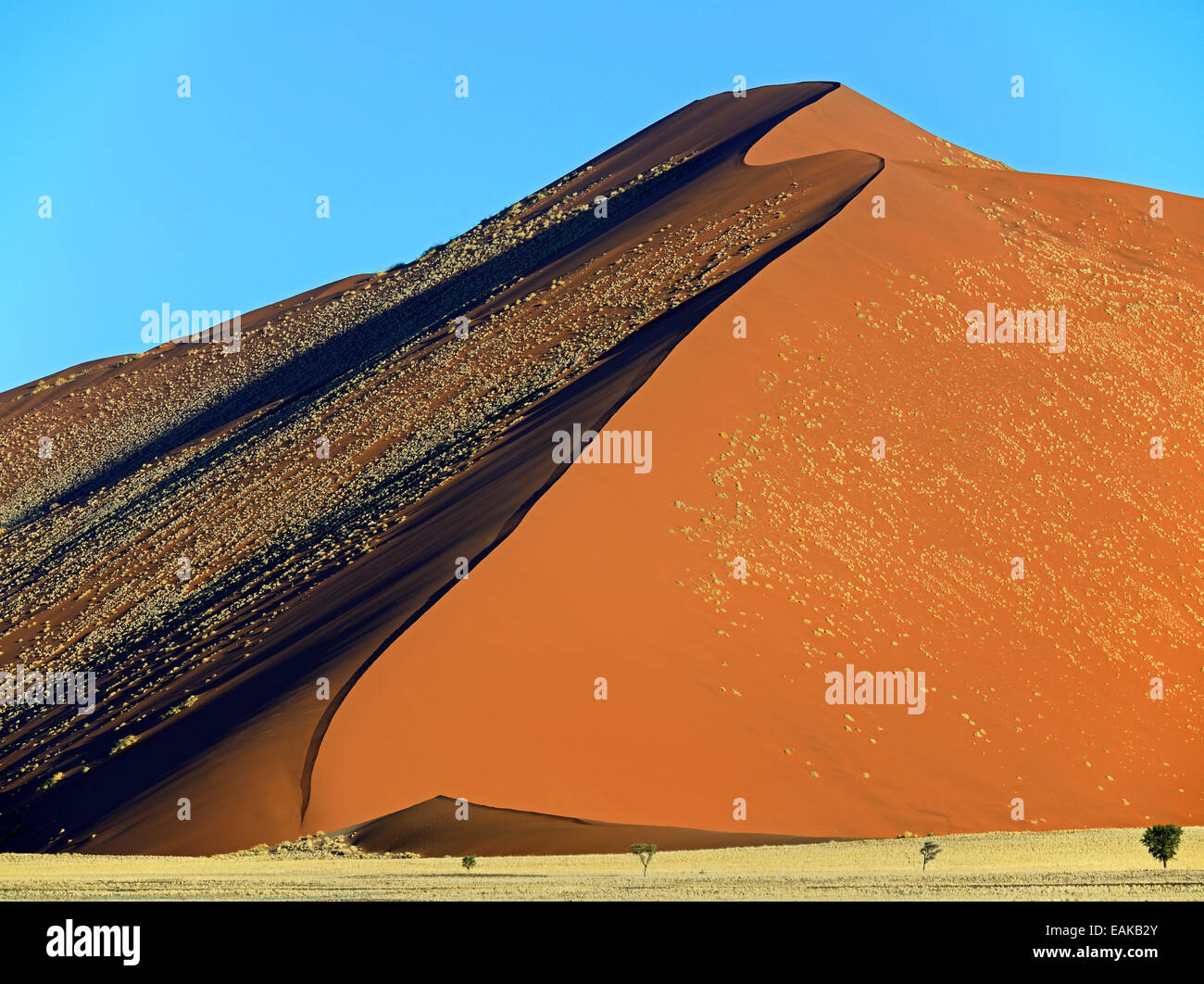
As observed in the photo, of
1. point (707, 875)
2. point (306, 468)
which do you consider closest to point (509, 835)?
point (707, 875)

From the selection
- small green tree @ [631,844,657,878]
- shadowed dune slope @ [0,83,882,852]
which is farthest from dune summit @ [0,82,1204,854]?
small green tree @ [631,844,657,878]

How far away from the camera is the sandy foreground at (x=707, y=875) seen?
51.0 ft

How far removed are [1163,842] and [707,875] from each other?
6.12 metres

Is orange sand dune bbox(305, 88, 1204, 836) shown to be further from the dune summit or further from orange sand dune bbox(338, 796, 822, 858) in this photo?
orange sand dune bbox(338, 796, 822, 858)

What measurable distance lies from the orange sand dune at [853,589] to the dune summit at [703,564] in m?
0.08

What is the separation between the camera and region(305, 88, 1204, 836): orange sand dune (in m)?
22.3

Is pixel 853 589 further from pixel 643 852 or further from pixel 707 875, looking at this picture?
pixel 707 875

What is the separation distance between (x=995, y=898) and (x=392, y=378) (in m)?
36.5

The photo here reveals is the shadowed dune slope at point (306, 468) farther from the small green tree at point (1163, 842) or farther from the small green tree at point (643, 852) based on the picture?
the small green tree at point (1163, 842)

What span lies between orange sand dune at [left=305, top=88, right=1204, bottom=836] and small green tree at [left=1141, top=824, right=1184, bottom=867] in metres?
3.70

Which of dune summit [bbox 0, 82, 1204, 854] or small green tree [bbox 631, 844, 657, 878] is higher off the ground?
dune summit [bbox 0, 82, 1204, 854]

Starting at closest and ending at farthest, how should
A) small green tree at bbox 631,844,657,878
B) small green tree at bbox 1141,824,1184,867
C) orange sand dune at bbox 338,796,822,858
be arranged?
small green tree at bbox 1141,824,1184,867 → small green tree at bbox 631,844,657,878 → orange sand dune at bbox 338,796,822,858

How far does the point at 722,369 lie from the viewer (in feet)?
105

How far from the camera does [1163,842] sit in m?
18.7
